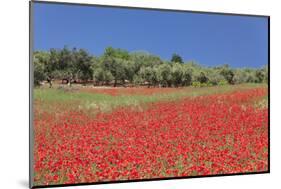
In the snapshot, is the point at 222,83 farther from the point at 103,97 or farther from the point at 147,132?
the point at 103,97

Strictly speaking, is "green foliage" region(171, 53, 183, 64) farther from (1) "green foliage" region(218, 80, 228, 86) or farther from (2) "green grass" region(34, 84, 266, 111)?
(1) "green foliage" region(218, 80, 228, 86)

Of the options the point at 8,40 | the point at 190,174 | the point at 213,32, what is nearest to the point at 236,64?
the point at 213,32

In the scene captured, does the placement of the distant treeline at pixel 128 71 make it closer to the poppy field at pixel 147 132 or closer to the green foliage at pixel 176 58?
the green foliage at pixel 176 58

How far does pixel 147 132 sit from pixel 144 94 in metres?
0.48

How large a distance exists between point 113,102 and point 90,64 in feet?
1.80

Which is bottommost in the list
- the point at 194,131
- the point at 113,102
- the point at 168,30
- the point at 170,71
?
the point at 194,131

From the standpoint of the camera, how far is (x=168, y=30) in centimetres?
590

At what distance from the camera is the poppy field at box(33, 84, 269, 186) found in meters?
5.44

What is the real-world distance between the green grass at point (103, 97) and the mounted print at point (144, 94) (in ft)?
0.04

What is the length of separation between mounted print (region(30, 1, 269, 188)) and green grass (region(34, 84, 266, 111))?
1 centimetres

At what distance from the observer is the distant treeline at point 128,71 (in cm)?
542

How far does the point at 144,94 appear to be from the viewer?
19.1 ft

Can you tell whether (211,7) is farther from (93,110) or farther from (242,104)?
(93,110)

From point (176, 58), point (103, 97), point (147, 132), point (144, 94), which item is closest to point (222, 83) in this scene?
point (176, 58)
